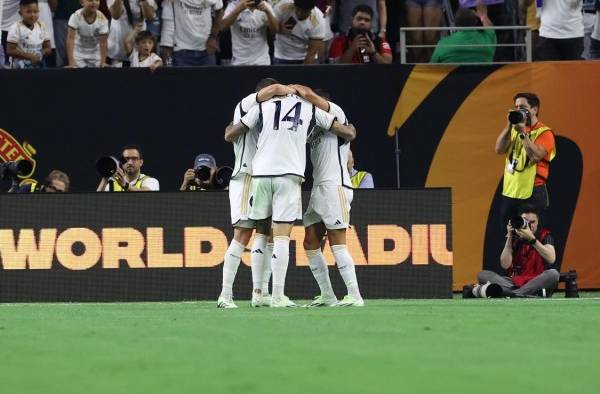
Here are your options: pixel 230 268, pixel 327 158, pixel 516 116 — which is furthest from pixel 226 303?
pixel 516 116

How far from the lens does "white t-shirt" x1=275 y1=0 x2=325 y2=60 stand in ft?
63.6

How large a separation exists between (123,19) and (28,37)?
1432 millimetres

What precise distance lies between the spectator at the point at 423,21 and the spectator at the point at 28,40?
16.9ft

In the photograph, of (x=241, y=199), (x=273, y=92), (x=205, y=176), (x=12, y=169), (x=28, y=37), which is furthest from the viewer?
(x=28, y=37)

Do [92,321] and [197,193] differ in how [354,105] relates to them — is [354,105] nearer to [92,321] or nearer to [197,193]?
[197,193]

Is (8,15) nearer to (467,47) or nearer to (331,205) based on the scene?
(467,47)

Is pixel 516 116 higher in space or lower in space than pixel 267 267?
higher

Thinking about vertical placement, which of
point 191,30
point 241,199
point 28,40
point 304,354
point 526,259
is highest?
point 191,30

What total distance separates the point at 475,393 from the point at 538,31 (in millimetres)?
14072

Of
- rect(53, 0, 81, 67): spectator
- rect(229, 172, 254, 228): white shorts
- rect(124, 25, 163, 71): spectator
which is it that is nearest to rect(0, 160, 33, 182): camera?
rect(124, 25, 163, 71): spectator

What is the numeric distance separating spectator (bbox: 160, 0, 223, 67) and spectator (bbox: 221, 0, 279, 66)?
0.21 m

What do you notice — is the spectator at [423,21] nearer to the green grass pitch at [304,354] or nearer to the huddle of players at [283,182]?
the huddle of players at [283,182]

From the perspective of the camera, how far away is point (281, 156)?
13.1 metres

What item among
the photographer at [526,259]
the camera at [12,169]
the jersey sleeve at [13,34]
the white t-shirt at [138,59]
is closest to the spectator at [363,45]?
the white t-shirt at [138,59]
